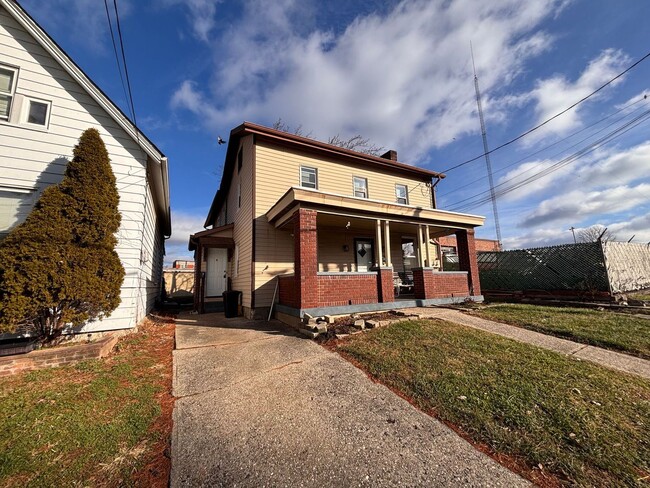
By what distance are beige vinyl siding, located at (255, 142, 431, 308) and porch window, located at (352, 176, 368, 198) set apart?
0.57 ft

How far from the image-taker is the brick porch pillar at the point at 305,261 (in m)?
7.27

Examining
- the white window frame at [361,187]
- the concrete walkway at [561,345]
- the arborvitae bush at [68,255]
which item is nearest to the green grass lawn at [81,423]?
the arborvitae bush at [68,255]

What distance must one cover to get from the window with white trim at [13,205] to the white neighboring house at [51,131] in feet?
0.04

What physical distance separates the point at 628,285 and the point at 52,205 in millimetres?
18136

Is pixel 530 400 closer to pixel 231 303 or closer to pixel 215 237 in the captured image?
pixel 231 303

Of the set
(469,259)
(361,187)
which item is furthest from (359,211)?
(469,259)

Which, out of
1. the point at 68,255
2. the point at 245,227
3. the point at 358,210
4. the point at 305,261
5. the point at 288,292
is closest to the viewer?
the point at 68,255

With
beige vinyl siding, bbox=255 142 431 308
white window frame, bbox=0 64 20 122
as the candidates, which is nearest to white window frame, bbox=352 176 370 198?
beige vinyl siding, bbox=255 142 431 308

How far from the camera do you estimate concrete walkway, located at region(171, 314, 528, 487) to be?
225 cm

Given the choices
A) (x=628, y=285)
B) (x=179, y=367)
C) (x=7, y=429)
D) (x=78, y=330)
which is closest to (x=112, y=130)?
(x=78, y=330)

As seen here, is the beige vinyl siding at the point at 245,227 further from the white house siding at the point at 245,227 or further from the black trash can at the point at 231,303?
the black trash can at the point at 231,303

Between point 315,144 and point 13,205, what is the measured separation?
8.61 meters

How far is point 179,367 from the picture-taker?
471 cm

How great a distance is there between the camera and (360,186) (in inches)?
486
